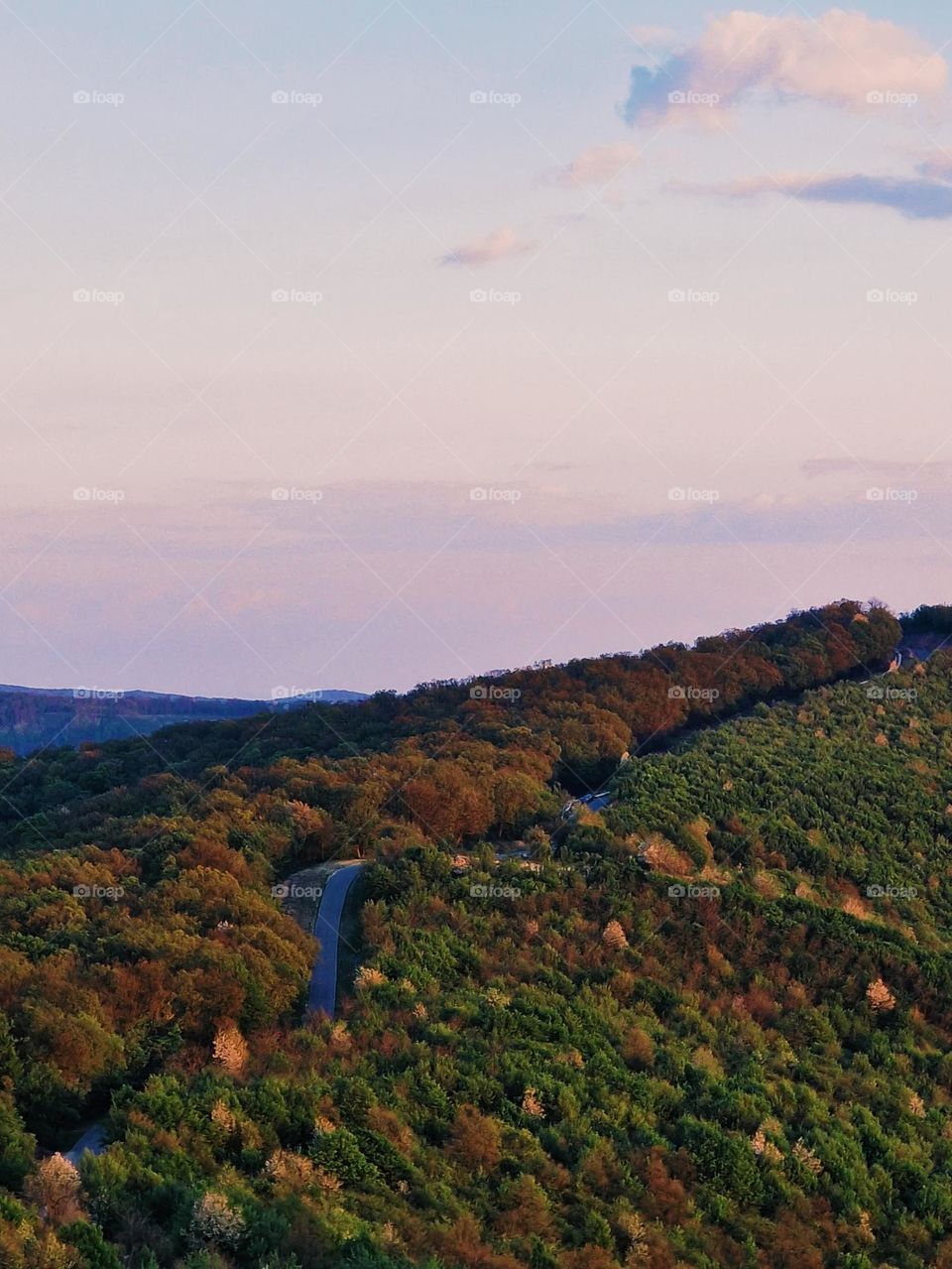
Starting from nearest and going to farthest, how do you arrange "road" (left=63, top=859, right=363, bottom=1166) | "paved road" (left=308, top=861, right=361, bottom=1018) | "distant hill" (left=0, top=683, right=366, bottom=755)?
"road" (left=63, top=859, right=363, bottom=1166), "paved road" (left=308, top=861, right=361, bottom=1018), "distant hill" (left=0, top=683, right=366, bottom=755)

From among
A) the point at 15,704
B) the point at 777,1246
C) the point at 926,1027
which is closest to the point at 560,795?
the point at 926,1027

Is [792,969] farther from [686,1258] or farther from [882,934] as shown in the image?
[686,1258]

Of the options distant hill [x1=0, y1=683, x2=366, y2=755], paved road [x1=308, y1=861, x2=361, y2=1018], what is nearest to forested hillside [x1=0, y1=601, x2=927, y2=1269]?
paved road [x1=308, y1=861, x2=361, y2=1018]

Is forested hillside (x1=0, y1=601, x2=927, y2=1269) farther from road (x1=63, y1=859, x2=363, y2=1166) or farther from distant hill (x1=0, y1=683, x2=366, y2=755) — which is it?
distant hill (x1=0, y1=683, x2=366, y2=755)

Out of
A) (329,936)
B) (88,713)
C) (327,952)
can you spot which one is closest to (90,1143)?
(327,952)

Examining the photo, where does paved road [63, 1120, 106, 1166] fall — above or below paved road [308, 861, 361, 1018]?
below

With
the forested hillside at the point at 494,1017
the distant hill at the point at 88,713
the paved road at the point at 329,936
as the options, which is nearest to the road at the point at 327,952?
the paved road at the point at 329,936

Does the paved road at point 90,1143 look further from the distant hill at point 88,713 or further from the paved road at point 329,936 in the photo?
the distant hill at point 88,713
